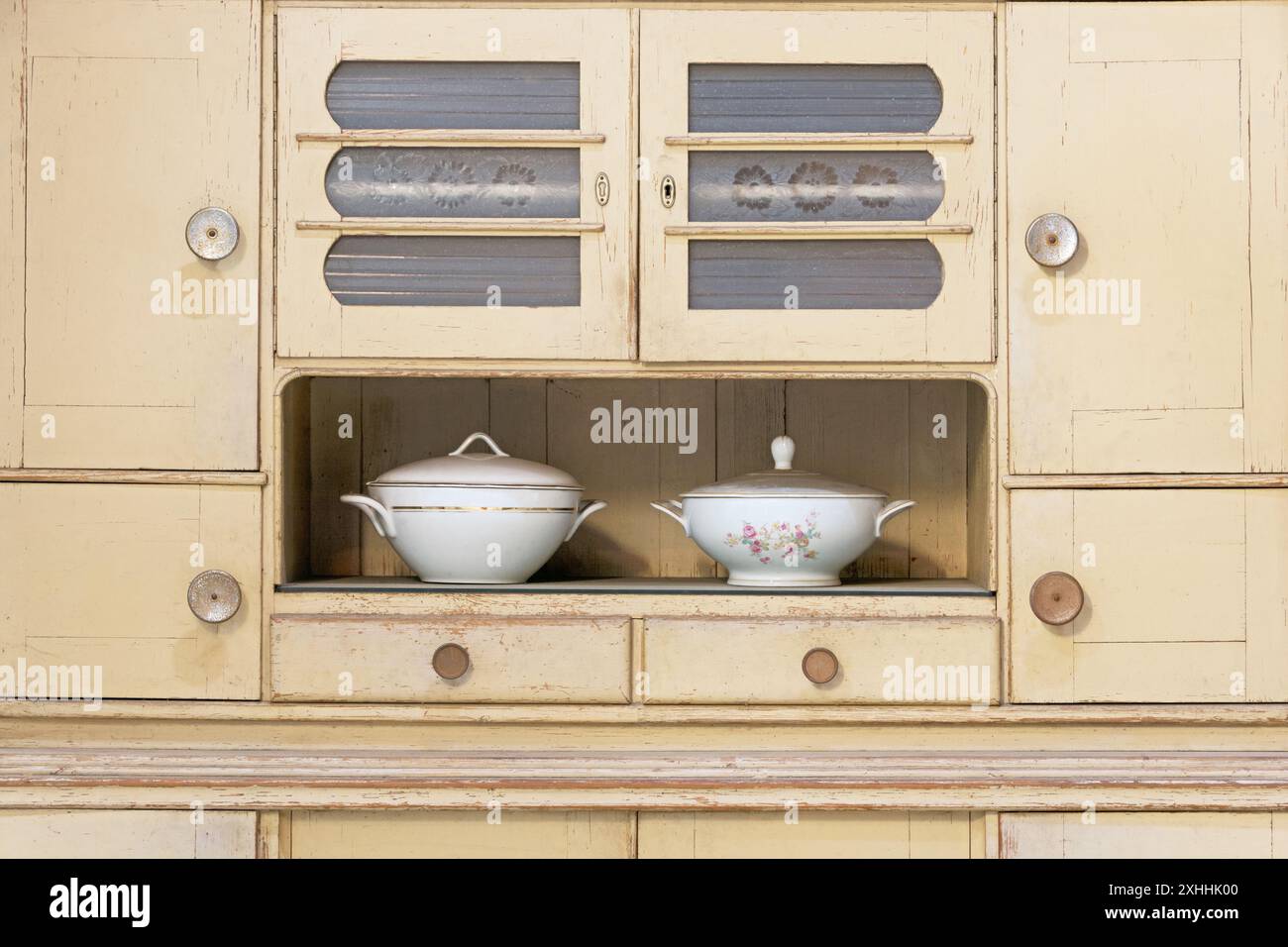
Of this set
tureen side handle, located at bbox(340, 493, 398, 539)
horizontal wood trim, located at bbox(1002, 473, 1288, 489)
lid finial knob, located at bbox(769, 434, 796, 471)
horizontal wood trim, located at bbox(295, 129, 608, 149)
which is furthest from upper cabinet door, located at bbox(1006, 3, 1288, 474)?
tureen side handle, located at bbox(340, 493, 398, 539)

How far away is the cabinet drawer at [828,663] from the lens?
170 centimetres

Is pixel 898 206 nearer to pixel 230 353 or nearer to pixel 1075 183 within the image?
pixel 1075 183

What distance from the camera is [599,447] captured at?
207cm

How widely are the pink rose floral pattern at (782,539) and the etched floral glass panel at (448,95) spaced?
0.58 m

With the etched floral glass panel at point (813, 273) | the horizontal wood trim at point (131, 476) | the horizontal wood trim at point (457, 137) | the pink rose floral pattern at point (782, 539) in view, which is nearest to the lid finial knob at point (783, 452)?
the pink rose floral pattern at point (782, 539)

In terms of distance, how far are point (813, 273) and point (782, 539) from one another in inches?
13.7

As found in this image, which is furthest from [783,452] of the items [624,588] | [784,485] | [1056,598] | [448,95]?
[448,95]

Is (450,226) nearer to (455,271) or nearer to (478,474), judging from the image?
(455,271)

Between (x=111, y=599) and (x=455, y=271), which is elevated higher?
(x=455, y=271)

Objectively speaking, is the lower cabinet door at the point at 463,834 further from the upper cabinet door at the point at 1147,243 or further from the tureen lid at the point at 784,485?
the upper cabinet door at the point at 1147,243

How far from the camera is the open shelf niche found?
2.05 m

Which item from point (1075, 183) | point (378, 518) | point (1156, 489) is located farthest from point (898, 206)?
point (378, 518)

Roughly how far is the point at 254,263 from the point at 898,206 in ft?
2.69

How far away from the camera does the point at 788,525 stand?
5.85ft
